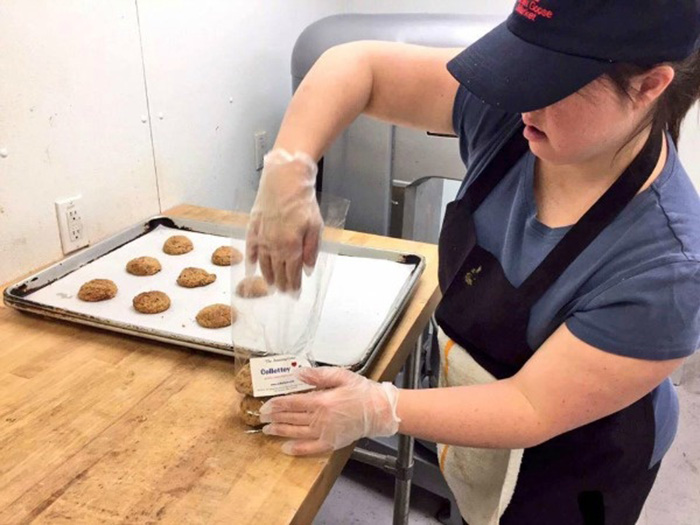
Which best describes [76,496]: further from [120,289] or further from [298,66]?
[298,66]

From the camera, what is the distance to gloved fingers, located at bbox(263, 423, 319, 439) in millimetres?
709

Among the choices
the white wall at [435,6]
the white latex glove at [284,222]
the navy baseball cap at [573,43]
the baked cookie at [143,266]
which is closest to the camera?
the navy baseball cap at [573,43]

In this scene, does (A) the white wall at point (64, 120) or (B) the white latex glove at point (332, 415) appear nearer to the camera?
(B) the white latex glove at point (332, 415)

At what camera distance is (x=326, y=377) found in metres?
0.74

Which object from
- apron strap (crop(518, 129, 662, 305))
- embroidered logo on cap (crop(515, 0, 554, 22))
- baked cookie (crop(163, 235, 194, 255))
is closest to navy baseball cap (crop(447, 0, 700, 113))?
embroidered logo on cap (crop(515, 0, 554, 22))

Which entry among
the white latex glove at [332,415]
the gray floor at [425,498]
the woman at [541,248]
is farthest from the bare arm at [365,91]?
the gray floor at [425,498]

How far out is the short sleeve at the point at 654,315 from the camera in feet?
2.06

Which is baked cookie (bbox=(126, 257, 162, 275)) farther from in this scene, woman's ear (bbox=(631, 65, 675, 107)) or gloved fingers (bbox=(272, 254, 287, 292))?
woman's ear (bbox=(631, 65, 675, 107))

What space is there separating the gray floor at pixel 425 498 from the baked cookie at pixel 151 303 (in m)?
0.88

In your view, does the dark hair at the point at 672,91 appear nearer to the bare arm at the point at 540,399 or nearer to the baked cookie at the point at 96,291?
the bare arm at the point at 540,399

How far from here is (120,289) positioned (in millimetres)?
1071

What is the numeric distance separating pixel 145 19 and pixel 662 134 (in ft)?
3.30

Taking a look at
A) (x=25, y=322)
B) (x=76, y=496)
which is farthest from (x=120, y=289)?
(x=76, y=496)

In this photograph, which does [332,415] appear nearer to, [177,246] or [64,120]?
[177,246]
